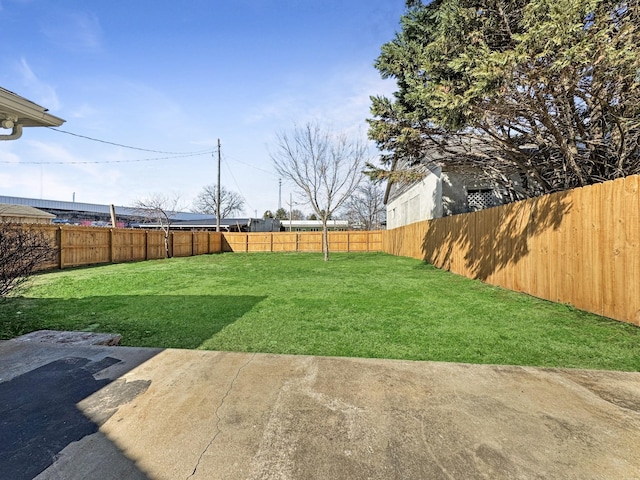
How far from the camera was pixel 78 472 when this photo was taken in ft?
4.96

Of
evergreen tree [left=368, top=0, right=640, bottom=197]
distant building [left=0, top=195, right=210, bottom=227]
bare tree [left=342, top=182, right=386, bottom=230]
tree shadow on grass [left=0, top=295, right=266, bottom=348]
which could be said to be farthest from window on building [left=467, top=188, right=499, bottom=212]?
distant building [left=0, top=195, right=210, bottom=227]

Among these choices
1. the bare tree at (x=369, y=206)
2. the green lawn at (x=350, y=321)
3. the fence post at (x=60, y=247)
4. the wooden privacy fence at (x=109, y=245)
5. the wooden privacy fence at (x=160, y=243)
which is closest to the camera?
the green lawn at (x=350, y=321)

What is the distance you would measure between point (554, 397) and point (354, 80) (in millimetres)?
10552

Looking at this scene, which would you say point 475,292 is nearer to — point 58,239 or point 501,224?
point 501,224

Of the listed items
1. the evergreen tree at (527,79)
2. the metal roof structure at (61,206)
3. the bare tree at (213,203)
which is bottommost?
the evergreen tree at (527,79)

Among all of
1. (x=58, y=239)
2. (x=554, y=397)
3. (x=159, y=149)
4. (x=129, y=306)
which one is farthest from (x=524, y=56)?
(x=159, y=149)

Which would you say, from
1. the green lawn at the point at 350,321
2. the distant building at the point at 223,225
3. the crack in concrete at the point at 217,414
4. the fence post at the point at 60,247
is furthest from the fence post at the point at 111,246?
the distant building at the point at 223,225

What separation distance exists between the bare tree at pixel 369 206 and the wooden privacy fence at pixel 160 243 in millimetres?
16317

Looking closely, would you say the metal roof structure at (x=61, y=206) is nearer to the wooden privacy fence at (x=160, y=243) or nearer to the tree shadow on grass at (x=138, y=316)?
the wooden privacy fence at (x=160, y=243)

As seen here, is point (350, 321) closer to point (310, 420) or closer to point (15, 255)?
point (310, 420)

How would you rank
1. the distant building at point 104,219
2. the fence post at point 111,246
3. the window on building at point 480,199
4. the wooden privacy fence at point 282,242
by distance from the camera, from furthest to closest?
the distant building at point 104,219 → the wooden privacy fence at point 282,242 → the fence post at point 111,246 → the window on building at point 480,199

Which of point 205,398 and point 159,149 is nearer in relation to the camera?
point 205,398

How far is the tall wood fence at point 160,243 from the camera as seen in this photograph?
12.2m

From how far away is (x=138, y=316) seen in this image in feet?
15.8
